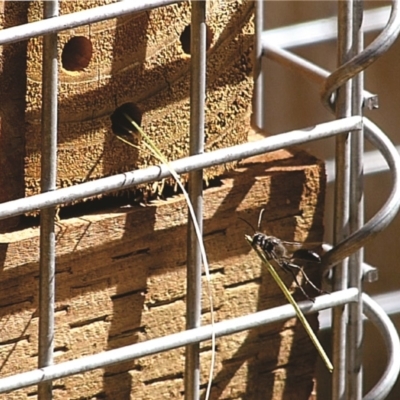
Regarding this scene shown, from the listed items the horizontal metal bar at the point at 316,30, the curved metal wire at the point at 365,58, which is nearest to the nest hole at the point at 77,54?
the curved metal wire at the point at 365,58

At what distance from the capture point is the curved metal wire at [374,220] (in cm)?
70

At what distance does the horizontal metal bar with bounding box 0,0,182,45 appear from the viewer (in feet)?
1.86

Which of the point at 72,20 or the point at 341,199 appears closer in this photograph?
the point at 72,20

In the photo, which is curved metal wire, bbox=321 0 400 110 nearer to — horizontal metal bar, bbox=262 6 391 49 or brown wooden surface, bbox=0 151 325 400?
brown wooden surface, bbox=0 151 325 400

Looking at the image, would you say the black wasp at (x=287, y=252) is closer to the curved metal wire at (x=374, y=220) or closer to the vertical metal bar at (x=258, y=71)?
the curved metal wire at (x=374, y=220)

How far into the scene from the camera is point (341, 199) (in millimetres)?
712

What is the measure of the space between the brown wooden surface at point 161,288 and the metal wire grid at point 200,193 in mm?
37

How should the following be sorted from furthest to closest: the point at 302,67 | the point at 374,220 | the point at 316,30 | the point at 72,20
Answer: the point at 316,30
the point at 302,67
the point at 374,220
the point at 72,20

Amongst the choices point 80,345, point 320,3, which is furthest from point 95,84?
point 320,3

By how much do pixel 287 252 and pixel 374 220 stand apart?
60mm

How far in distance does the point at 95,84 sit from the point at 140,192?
0.08 m

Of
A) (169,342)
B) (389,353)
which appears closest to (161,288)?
(169,342)

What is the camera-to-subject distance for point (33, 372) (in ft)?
2.08

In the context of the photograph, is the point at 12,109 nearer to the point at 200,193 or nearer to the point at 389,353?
the point at 200,193
